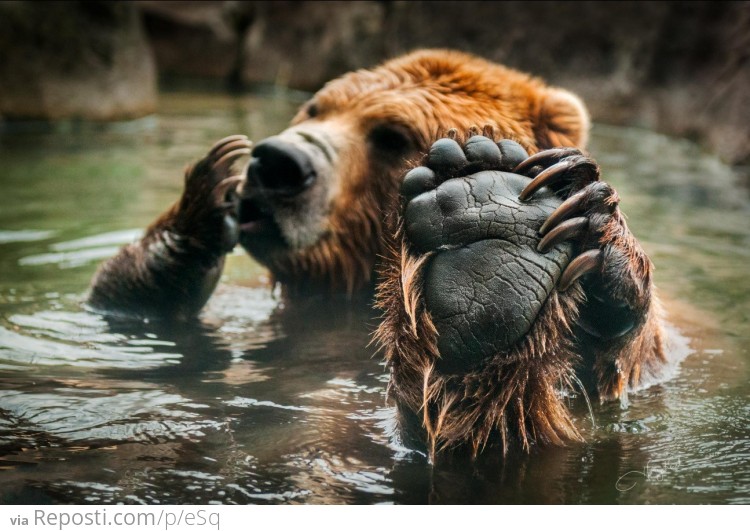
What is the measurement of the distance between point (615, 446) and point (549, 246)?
52 cm

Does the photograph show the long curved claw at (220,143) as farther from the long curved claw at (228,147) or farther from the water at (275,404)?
the water at (275,404)

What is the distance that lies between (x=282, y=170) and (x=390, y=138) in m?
0.38

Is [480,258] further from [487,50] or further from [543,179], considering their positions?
[487,50]

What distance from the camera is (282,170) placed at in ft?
9.84

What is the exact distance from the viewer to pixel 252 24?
10.7m

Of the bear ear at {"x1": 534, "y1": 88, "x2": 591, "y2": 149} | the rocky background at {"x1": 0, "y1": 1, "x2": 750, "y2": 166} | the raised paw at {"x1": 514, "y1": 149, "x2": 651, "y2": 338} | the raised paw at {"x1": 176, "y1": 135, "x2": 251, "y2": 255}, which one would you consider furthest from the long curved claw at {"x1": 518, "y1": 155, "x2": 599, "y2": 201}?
the rocky background at {"x1": 0, "y1": 1, "x2": 750, "y2": 166}

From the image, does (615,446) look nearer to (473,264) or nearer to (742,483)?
(742,483)

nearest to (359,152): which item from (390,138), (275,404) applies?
(390,138)

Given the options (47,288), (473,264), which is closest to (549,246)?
(473,264)

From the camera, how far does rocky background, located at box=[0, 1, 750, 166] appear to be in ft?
22.3

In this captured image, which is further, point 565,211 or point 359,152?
point 359,152

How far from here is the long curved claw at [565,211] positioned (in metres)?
1.96

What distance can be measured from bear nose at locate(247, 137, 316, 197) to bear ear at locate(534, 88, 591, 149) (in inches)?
28.4

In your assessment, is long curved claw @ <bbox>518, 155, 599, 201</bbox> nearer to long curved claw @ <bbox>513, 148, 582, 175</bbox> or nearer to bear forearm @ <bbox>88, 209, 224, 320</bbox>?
long curved claw @ <bbox>513, 148, 582, 175</bbox>
